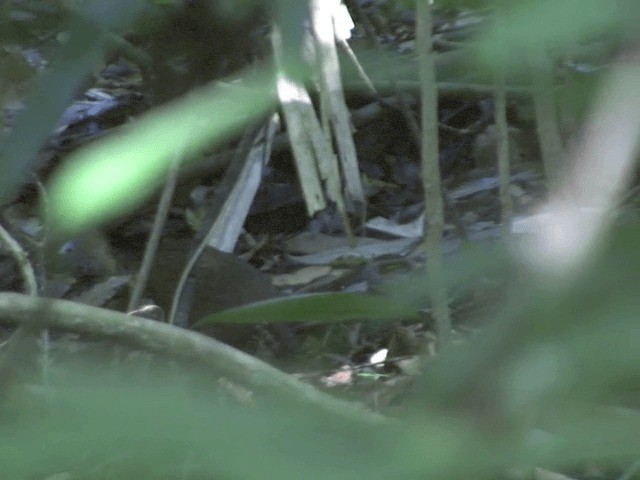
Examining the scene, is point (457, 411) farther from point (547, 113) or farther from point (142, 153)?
point (547, 113)

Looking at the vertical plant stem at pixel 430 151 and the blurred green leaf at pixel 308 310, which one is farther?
the blurred green leaf at pixel 308 310

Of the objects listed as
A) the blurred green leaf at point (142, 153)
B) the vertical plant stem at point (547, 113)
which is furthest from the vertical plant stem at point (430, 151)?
the blurred green leaf at point (142, 153)

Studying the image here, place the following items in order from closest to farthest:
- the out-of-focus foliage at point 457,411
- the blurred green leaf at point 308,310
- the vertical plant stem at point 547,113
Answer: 1. the out-of-focus foliage at point 457,411
2. the vertical plant stem at point 547,113
3. the blurred green leaf at point 308,310

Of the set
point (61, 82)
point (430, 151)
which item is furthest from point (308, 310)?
point (61, 82)

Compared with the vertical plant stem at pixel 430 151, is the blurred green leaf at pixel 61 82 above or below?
below

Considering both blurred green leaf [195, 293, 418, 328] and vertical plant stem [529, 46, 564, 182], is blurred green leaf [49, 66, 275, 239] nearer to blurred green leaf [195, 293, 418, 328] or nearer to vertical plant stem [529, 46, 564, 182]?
vertical plant stem [529, 46, 564, 182]

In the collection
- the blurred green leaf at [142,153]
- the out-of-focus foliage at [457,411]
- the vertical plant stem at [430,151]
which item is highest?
the vertical plant stem at [430,151]

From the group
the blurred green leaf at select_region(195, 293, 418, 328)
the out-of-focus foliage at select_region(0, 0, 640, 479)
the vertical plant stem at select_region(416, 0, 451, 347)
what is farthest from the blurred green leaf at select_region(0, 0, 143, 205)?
the blurred green leaf at select_region(195, 293, 418, 328)

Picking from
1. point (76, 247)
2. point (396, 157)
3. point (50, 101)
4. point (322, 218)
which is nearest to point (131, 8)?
point (50, 101)

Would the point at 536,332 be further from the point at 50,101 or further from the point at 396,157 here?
the point at 396,157

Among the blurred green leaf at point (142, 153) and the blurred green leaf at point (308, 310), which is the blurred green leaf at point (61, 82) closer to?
the blurred green leaf at point (142, 153)

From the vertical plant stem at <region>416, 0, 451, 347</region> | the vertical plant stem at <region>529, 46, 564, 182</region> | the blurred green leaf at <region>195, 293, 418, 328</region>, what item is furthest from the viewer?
the blurred green leaf at <region>195, 293, 418, 328</region>

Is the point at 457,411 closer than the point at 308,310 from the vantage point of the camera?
Yes

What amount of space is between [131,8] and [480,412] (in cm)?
17
